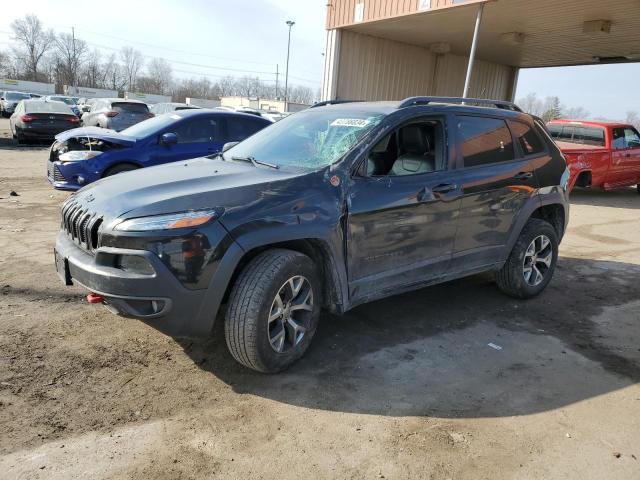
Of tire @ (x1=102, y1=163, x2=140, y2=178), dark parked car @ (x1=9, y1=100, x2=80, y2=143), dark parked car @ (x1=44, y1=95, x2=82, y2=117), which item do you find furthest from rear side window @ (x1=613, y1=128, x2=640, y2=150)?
dark parked car @ (x1=44, y1=95, x2=82, y2=117)

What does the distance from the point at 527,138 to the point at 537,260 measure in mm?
1213

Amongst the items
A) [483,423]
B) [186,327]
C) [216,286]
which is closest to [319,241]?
[216,286]

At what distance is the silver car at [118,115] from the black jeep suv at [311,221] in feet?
41.1

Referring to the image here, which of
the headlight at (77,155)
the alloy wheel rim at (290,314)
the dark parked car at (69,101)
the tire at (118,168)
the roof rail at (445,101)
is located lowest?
the alloy wheel rim at (290,314)

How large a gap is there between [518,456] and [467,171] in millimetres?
2327

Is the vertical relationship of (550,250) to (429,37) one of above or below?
below

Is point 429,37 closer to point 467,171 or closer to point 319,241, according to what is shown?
point 467,171

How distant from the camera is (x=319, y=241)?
334 cm

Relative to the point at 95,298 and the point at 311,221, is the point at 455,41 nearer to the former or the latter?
the point at 311,221

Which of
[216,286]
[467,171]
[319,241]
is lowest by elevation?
[216,286]

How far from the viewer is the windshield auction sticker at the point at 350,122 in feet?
12.6

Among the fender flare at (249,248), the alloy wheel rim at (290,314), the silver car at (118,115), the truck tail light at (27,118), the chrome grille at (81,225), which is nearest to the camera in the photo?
the fender flare at (249,248)

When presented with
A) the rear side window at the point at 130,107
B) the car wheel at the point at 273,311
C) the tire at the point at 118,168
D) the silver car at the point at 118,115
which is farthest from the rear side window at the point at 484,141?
the rear side window at the point at 130,107

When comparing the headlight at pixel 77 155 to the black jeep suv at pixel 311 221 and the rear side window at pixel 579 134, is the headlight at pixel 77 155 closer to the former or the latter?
the black jeep suv at pixel 311 221
